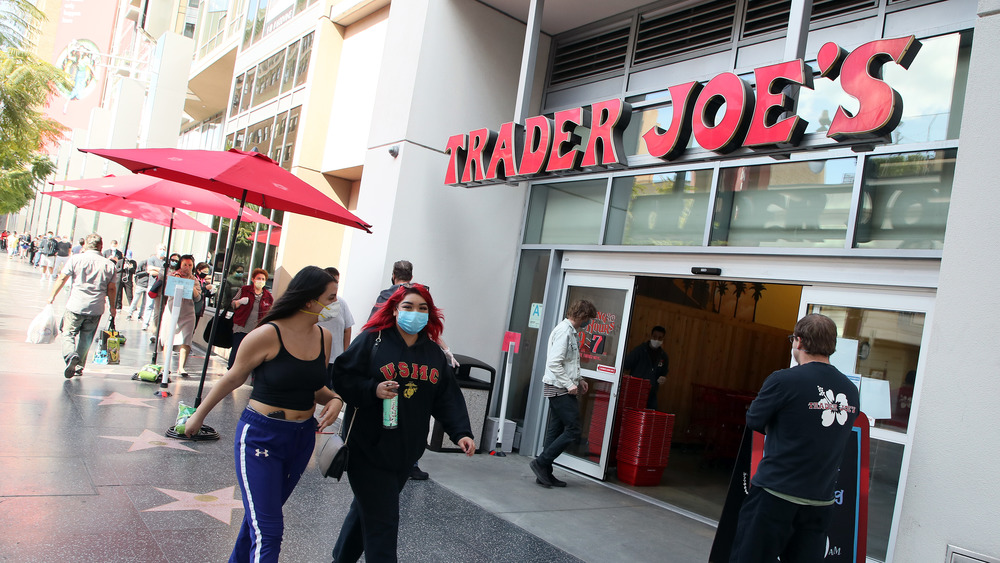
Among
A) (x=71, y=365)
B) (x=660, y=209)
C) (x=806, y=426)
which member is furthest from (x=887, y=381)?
(x=71, y=365)

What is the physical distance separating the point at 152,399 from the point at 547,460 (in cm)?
462

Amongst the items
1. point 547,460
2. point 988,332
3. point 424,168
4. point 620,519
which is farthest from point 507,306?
point 988,332

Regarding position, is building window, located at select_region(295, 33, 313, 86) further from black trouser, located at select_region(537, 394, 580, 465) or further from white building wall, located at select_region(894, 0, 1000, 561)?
white building wall, located at select_region(894, 0, 1000, 561)

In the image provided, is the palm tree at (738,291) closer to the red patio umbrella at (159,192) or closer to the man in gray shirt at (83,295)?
the red patio umbrella at (159,192)

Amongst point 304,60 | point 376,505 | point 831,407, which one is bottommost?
point 376,505

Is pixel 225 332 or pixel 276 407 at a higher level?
pixel 276 407

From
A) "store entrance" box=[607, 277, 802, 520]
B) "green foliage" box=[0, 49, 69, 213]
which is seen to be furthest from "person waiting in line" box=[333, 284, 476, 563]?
"green foliage" box=[0, 49, 69, 213]

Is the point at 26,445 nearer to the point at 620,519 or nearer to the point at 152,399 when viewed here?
the point at 152,399

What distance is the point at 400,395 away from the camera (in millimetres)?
3363

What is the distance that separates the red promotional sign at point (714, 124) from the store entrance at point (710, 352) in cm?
301

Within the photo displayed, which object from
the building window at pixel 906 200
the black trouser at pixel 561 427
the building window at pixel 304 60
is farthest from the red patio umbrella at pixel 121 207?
the building window at pixel 906 200

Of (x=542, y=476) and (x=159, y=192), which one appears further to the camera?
(x=159, y=192)

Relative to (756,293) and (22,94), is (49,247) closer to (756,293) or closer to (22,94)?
(22,94)

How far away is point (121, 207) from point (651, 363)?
24.2ft
